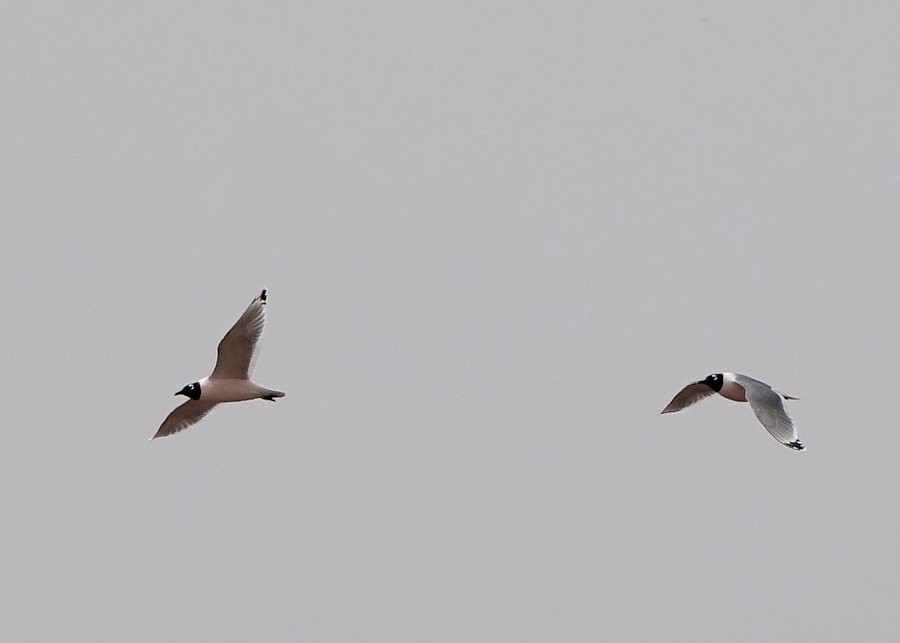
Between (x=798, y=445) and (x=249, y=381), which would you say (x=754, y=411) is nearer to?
(x=798, y=445)

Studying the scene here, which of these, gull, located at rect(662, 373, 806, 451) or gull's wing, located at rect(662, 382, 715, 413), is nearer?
gull, located at rect(662, 373, 806, 451)

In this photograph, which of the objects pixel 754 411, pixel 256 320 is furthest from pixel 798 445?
pixel 256 320

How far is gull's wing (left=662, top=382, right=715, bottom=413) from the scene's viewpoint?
20672mm

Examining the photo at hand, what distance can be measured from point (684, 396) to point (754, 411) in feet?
6.97

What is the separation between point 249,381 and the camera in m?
18.9

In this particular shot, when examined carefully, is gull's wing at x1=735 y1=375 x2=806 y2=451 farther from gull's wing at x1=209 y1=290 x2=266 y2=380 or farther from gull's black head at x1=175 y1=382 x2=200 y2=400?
gull's black head at x1=175 y1=382 x2=200 y2=400

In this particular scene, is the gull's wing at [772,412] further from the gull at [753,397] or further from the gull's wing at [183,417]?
the gull's wing at [183,417]

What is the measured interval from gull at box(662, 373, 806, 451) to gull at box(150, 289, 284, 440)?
5217 mm

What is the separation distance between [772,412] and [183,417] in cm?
693

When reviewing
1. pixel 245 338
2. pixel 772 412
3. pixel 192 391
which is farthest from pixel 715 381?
pixel 192 391

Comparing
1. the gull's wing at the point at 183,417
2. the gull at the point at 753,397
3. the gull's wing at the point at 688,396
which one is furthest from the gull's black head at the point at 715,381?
the gull's wing at the point at 183,417

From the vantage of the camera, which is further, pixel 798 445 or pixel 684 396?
pixel 684 396

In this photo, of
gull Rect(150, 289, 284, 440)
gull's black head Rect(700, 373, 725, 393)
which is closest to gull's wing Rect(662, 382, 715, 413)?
gull's black head Rect(700, 373, 725, 393)

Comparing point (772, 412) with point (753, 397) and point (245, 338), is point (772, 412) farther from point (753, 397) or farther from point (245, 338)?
point (245, 338)
